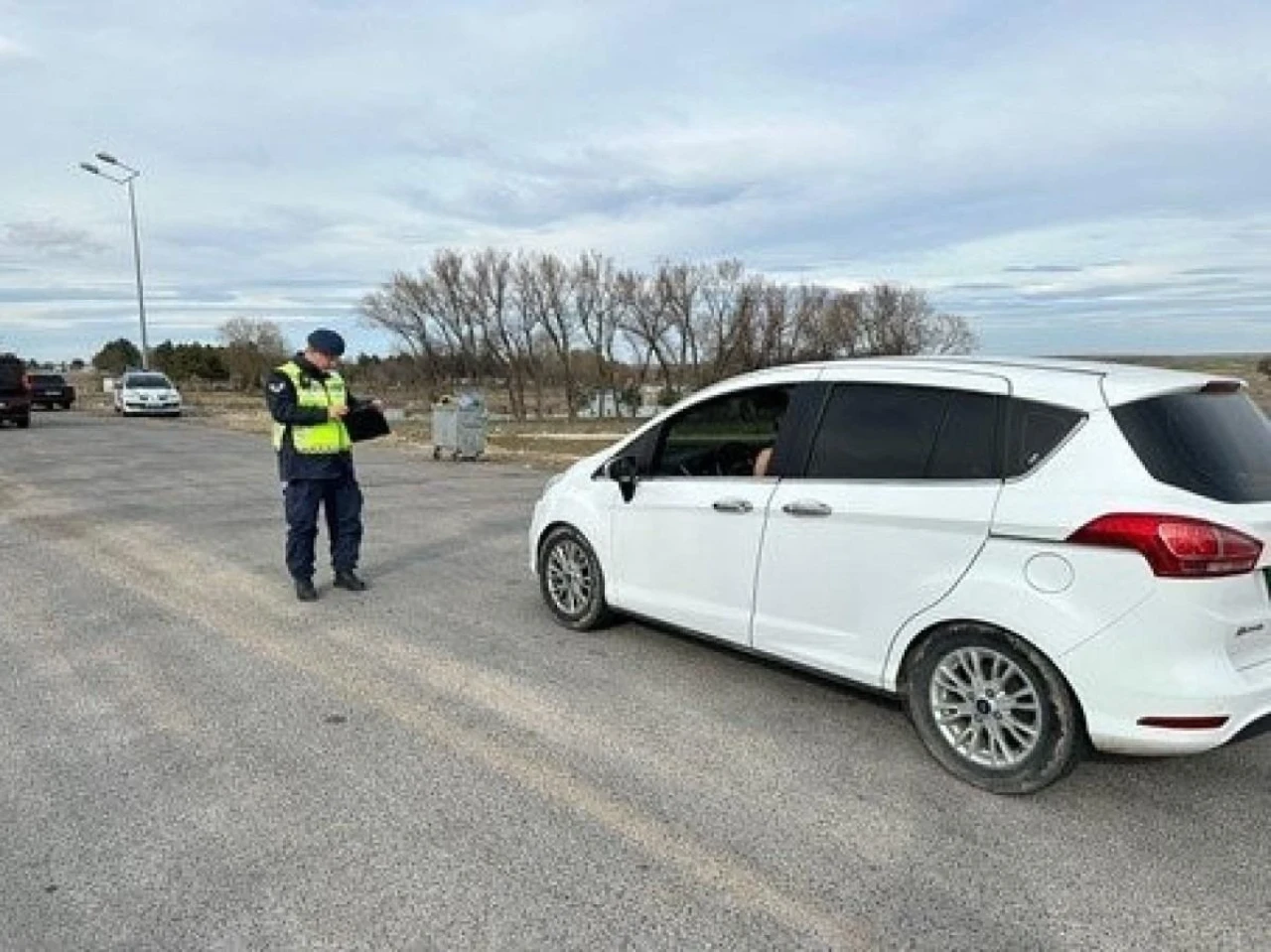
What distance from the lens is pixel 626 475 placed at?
5.39 m

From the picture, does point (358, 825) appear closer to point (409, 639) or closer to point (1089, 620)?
point (409, 639)

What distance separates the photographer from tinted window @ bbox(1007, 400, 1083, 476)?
3637mm

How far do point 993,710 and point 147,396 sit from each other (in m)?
33.2

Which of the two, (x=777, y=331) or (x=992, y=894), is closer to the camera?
(x=992, y=894)

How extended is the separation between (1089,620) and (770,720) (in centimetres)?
152

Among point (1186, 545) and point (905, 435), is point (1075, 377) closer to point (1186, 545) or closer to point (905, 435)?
point (905, 435)

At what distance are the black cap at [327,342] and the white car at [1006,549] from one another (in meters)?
2.93

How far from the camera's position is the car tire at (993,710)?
3.56 m

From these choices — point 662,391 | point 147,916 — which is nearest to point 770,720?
point 147,916

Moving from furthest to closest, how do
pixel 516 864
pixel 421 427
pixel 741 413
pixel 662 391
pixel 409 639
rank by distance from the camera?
pixel 662 391, pixel 421 427, pixel 409 639, pixel 741 413, pixel 516 864

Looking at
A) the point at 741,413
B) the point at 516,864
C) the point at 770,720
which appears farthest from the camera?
the point at 741,413

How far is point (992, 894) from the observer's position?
3.02 meters

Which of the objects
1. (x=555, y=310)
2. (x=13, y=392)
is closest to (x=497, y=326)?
(x=555, y=310)

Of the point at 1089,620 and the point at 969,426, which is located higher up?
the point at 969,426
